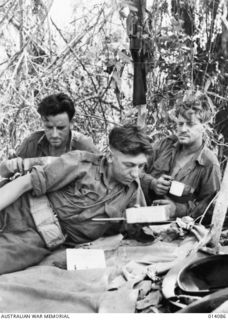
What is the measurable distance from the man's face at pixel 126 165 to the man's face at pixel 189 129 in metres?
0.87

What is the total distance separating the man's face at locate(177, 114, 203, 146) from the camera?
3.66 m

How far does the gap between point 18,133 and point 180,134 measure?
76.1 inches

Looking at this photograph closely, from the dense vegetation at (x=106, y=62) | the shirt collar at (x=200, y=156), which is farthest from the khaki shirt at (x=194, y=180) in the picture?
the dense vegetation at (x=106, y=62)

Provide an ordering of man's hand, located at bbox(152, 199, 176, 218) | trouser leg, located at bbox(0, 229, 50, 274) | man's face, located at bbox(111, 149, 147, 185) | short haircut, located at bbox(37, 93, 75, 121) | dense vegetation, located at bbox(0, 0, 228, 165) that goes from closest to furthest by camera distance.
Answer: trouser leg, located at bbox(0, 229, 50, 274), man's face, located at bbox(111, 149, 147, 185), short haircut, located at bbox(37, 93, 75, 121), man's hand, located at bbox(152, 199, 176, 218), dense vegetation, located at bbox(0, 0, 228, 165)

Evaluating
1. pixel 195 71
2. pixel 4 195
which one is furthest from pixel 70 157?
pixel 195 71

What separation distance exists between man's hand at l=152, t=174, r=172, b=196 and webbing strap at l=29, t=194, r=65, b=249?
3.32 ft

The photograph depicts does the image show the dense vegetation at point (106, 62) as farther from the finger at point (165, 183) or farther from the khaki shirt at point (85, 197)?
the khaki shirt at point (85, 197)

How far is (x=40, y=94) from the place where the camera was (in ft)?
15.8

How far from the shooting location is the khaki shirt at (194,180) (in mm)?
3666

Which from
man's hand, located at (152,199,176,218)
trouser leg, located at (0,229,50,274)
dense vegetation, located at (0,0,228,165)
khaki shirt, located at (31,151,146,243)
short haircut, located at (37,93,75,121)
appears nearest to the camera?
trouser leg, located at (0,229,50,274)

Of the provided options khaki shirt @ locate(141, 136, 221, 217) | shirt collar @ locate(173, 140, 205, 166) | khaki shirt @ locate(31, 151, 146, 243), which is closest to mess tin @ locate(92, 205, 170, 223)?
khaki shirt @ locate(31, 151, 146, 243)

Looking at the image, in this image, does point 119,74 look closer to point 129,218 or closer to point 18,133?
point 18,133

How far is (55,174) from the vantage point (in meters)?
2.88

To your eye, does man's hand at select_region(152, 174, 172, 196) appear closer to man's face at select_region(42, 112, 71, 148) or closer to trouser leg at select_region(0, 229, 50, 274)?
man's face at select_region(42, 112, 71, 148)
